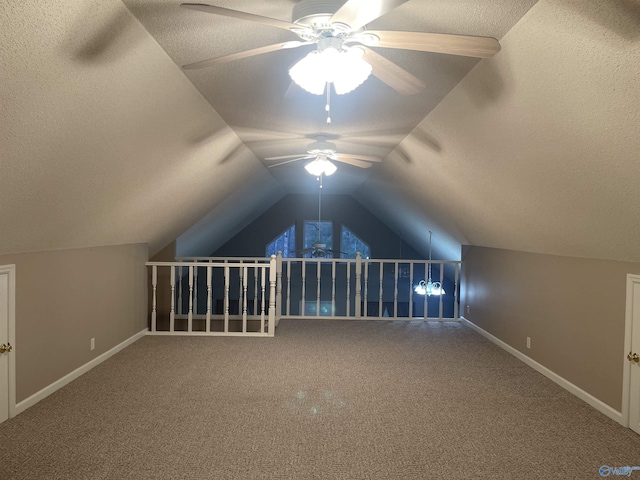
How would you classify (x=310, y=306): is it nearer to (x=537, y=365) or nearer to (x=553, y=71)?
(x=537, y=365)

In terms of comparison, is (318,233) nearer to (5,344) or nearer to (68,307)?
(68,307)

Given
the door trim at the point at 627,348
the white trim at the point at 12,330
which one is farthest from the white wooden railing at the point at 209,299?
the door trim at the point at 627,348

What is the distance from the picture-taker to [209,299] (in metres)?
5.46

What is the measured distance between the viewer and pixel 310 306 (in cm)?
1091

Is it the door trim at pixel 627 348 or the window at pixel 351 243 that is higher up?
the window at pixel 351 243

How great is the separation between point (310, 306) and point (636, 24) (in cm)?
976

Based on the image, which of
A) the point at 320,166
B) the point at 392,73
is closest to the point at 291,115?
the point at 320,166

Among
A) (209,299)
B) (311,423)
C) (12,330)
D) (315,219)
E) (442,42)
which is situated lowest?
(311,423)

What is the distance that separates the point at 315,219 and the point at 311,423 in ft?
A: 25.0

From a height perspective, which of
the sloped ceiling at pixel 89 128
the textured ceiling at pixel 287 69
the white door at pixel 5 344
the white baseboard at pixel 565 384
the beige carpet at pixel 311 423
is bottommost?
the beige carpet at pixel 311 423

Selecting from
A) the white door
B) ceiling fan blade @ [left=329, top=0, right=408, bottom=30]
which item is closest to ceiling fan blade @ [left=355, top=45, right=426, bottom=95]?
ceiling fan blade @ [left=329, top=0, right=408, bottom=30]

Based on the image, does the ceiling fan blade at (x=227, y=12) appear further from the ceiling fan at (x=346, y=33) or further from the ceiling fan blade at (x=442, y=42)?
the ceiling fan blade at (x=442, y=42)

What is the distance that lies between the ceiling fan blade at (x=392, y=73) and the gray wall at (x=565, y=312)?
220 cm

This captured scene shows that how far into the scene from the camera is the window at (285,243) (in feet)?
34.6
